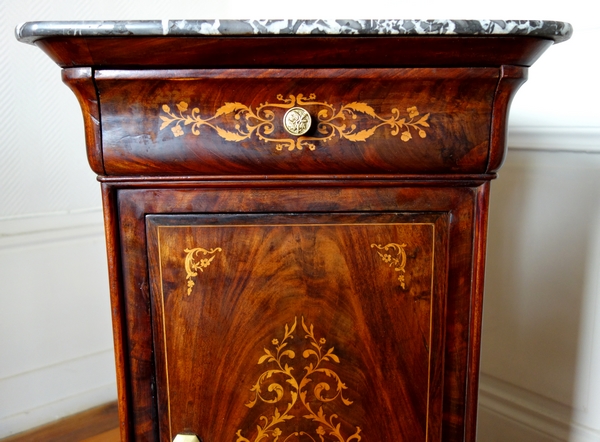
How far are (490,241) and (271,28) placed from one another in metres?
0.76

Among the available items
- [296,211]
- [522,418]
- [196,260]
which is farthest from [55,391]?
[522,418]

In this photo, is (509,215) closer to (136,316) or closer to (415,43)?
(415,43)

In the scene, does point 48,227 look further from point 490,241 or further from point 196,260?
point 490,241

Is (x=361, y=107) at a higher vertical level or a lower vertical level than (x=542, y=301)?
higher

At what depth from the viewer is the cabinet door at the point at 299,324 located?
0.63 metres

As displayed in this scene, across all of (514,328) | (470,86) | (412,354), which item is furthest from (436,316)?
(514,328)

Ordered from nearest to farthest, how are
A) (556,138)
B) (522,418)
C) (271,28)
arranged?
(271,28) < (556,138) < (522,418)

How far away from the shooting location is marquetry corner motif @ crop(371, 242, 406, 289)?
24.7 inches

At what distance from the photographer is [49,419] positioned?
1.24 meters

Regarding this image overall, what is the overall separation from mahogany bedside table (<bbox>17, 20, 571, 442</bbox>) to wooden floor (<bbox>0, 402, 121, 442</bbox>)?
23.7 inches

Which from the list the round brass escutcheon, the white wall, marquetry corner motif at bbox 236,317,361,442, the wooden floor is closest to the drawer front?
the round brass escutcheon

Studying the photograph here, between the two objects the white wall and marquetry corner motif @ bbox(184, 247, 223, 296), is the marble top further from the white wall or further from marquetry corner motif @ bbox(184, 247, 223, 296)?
the white wall

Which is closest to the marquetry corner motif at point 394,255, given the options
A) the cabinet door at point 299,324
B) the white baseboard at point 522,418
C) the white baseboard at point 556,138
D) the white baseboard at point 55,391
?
the cabinet door at point 299,324

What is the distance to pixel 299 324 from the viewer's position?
646 mm
